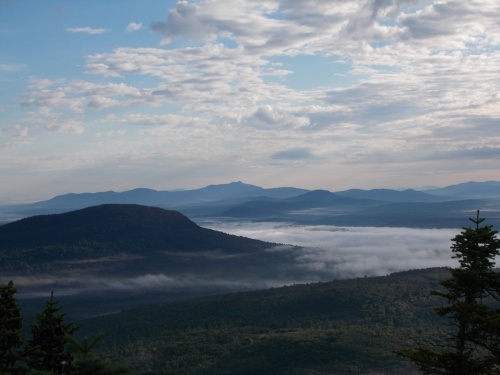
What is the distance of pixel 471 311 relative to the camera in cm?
2066

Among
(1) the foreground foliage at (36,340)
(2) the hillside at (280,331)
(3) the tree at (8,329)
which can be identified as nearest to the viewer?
(1) the foreground foliage at (36,340)

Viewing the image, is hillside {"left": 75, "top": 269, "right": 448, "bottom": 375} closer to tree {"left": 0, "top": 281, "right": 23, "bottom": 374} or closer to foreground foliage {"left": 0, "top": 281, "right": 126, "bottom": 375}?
tree {"left": 0, "top": 281, "right": 23, "bottom": 374}

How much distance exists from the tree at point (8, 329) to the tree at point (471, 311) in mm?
15941

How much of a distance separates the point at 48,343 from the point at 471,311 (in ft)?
55.4

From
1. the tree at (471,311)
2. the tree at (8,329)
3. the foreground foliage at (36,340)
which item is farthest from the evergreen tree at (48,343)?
the tree at (471,311)

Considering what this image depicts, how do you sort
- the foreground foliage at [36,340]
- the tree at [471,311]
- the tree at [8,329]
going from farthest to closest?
the tree at [8,329], the foreground foliage at [36,340], the tree at [471,311]

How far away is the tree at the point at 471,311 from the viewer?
808 inches

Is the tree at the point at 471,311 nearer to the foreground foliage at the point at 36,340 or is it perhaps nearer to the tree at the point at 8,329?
the foreground foliage at the point at 36,340

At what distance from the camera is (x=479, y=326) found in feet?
67.8

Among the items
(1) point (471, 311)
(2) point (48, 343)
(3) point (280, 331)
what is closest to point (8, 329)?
(2) point (48, 343)

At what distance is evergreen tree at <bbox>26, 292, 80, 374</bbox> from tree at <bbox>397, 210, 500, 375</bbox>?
13.8m

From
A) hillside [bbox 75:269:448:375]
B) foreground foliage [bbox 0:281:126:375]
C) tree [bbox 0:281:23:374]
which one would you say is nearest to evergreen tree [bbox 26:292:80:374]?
foreground foliage [bbox 0:281:126:375]

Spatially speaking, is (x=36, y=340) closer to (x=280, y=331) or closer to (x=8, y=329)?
(x=8, y=329)

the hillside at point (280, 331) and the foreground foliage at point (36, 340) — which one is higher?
the foreground foliage at point (36, 340)
